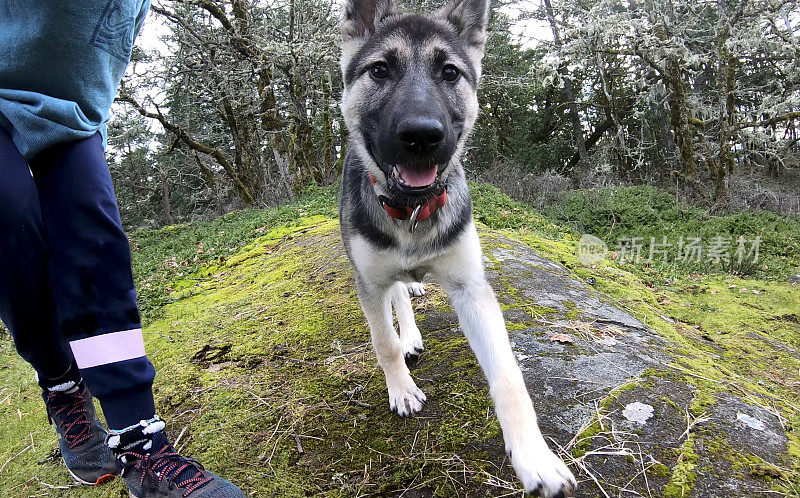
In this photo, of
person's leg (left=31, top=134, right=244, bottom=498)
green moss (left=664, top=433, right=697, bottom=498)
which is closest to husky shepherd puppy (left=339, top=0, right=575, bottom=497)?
green moss (left=664, top=433, right=697, bottom=498)

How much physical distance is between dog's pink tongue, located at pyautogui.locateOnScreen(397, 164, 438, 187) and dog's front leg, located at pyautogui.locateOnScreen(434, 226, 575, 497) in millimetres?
Answer: 427

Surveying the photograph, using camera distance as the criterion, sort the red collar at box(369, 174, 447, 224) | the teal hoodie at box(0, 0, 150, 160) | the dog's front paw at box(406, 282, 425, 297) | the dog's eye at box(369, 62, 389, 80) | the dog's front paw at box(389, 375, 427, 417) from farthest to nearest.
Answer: the dog's front paw at box(406, 282, 425, 297)
the dog's eye at box(369, 62, 389, 80)
the red collar at box(369, 174, 447, 224)
the dog's front paw at box(389, 375, 427, 417)
the teal hoodie at box(0, 0, 150, 160)

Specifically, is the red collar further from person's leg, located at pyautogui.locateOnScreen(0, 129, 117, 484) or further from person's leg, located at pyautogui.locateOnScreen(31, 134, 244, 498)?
person's leg, located at pyautogui.locateOnScreen(0, 129, 117, 484)

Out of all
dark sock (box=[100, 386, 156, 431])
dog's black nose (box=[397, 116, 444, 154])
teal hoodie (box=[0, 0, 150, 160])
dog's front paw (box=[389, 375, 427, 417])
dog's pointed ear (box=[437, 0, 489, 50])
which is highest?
Result: dog's pointed ear (box=[437, 0, 489, 50])

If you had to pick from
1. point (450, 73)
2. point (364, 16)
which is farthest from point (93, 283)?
point (364, 16)

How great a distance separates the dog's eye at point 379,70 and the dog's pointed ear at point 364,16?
1.63ft

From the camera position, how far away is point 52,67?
1855 mm

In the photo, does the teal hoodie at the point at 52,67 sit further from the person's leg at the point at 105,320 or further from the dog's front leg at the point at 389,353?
the dog's front leg at the point at 389,353

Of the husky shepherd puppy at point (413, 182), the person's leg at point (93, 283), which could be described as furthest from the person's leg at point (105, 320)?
the husky shepherd puppy at point (413, 182)

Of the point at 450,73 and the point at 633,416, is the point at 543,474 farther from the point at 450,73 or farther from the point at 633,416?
the point at 450,73

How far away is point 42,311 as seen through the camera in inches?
77.5

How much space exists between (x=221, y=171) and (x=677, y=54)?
18.0 meters

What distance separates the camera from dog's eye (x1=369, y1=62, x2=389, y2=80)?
8.61 feet

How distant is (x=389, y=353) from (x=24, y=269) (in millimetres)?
1677
